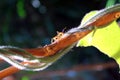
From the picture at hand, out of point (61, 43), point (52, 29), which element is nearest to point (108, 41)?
point (61, 43)

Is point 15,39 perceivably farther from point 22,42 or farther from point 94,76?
point 94,76

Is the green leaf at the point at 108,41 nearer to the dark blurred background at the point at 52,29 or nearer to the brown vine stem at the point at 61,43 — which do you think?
the brown vine stem at the point at 61,43

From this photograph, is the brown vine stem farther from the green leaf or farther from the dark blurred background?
the dark blurred background

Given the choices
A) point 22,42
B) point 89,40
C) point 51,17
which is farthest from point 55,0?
point 89,40

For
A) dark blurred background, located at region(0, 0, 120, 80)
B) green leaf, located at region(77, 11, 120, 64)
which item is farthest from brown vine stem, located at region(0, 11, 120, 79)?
dark blurred background, located at region(0, 0, 120, 80)

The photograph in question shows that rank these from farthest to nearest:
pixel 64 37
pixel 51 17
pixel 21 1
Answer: pixel 51 17 → pixel 21 1 → pixel 64 37

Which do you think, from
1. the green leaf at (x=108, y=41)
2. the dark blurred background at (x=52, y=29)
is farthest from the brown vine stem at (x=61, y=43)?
the dark blurred background at (x=52, y=29)

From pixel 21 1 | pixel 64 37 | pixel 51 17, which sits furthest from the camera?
pixel 51 17

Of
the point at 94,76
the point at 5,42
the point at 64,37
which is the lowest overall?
the point at 64,37
